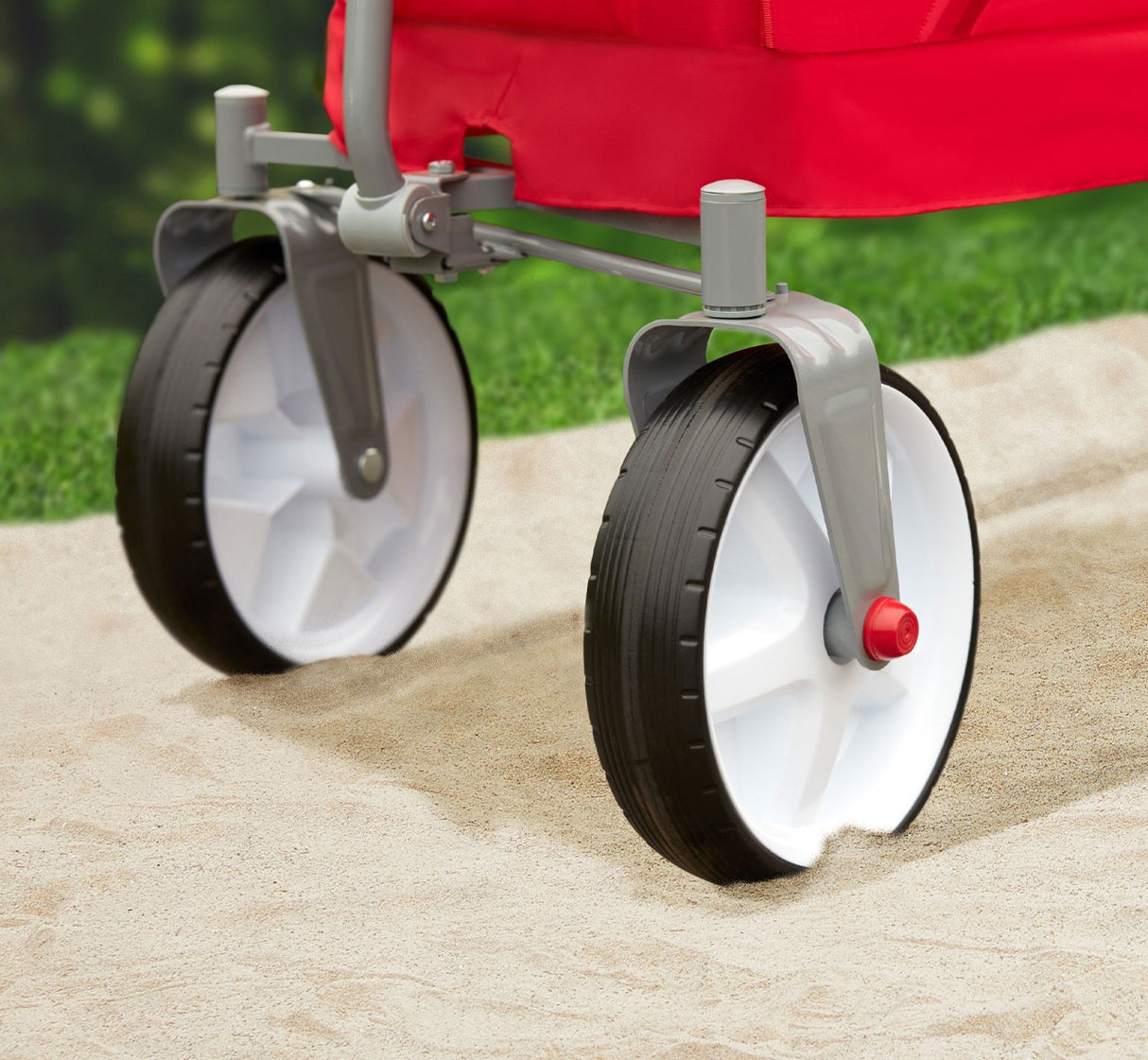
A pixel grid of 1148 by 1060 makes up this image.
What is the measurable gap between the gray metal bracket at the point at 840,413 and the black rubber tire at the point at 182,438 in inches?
20.8

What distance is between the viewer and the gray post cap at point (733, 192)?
151 centimetres

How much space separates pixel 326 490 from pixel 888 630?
0.77m

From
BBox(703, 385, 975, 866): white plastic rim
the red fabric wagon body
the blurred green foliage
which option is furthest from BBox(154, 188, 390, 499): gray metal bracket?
the blurred green foliage

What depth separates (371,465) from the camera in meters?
2.11

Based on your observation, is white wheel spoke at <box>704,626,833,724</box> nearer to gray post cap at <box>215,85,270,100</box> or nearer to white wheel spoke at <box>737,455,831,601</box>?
white wheel spoke at <box>737,455,831,601</box>

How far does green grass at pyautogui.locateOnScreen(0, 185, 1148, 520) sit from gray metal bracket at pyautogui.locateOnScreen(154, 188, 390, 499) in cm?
94

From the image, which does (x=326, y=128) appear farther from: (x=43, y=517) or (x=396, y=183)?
(x=396, y=183)

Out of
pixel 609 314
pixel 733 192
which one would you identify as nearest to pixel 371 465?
pixel 733 192

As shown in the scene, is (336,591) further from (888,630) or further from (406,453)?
(888,630)

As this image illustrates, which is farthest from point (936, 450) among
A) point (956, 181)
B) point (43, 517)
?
point (43, 517)

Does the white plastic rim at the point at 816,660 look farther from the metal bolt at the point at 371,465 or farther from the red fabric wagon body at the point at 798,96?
the metal bolt at the point at 371,465

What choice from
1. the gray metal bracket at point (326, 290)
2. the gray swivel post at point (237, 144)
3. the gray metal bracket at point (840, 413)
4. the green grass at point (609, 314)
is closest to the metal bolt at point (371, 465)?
the gray metal bracket at point (326, 290)

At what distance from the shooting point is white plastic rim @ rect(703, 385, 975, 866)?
1.56 meters

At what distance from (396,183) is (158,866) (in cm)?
64
